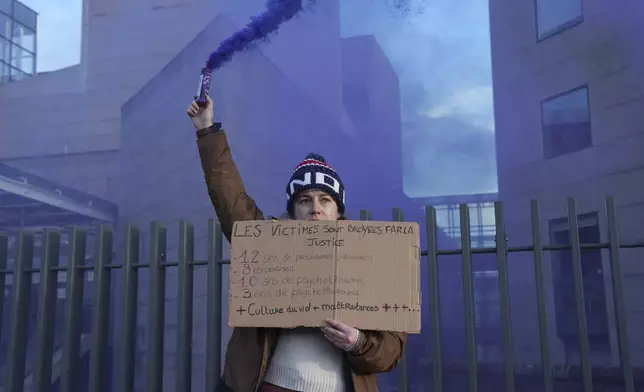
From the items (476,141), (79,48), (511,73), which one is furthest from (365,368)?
(79,48)

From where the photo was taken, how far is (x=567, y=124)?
420 centimetres

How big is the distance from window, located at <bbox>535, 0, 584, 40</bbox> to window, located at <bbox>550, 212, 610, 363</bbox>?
129cm

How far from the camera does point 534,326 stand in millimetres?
3871

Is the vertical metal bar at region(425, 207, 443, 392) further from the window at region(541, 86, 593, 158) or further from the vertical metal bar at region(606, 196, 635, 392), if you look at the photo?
the window at region(541, 86, 593, 158)

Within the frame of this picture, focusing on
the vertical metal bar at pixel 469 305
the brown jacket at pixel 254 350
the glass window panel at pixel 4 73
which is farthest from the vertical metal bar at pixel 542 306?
the glass window panel at pixel 4 73

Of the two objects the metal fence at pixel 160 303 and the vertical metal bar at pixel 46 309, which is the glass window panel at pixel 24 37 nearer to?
the metal fence at pixel 160 303

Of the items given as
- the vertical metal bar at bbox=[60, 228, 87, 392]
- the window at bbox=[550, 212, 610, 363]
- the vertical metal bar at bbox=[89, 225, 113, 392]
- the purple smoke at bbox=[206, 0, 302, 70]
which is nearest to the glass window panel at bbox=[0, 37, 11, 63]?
the purple smoke at bbox=[206, 0, 302, 70]

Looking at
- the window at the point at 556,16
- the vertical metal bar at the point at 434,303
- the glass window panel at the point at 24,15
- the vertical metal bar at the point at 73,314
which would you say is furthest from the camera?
the glass window panel at the point at 24,15

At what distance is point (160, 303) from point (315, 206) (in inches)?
74.0

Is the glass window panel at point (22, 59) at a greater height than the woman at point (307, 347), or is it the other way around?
the glass window panel at point (22, 59)

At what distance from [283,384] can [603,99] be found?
3.25 m

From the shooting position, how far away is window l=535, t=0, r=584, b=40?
4.25 m

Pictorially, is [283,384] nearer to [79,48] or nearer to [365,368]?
[365,368]

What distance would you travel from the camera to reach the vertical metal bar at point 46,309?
12.0 feet
